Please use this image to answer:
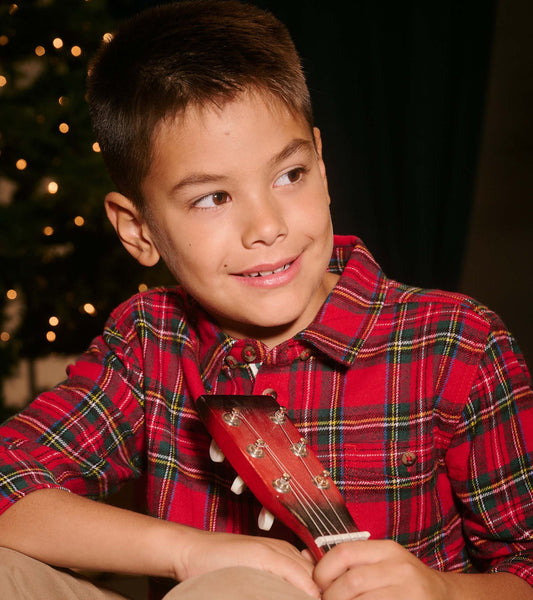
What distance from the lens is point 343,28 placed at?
2404 millimetres

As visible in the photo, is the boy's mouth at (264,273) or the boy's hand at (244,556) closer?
the boy's hand at (244,556)

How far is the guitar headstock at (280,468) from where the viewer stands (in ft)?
2.59

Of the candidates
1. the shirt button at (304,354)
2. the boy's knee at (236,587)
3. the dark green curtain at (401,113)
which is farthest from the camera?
the dark green curtain at (401,113)

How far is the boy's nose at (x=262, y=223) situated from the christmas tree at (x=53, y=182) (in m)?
1.39

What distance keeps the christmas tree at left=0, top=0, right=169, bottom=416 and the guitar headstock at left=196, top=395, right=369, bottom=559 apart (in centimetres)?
154

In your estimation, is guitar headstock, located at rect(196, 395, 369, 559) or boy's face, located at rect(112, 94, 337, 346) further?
boy's face, located at rect(112, 94, 337, 346)

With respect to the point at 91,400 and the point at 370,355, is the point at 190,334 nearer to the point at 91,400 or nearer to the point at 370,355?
the point at 91,400

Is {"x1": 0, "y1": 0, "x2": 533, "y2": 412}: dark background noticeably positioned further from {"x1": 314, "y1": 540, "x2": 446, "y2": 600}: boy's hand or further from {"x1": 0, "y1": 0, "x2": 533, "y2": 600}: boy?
{"x1": 314, "y1": 540, "x2": 446, "y2": 600}: boy's hand

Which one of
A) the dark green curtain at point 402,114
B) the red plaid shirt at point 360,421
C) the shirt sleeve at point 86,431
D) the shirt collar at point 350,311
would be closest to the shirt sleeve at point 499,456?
the red plaid shirt at point 360,421

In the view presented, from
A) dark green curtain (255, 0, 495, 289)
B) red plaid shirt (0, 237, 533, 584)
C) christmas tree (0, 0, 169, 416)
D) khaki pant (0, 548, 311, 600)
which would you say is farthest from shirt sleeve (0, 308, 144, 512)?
dark green curtain (255, 0, 495, 289)

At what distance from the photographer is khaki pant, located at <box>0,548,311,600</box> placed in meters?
0.66

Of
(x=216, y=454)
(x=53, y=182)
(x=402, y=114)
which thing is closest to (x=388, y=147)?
(x=402, y=114)

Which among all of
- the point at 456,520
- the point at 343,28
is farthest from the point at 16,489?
the point at 343,28

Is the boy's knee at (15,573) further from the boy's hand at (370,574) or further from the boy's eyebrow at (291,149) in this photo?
the boy's eyebrow at (291,149)
